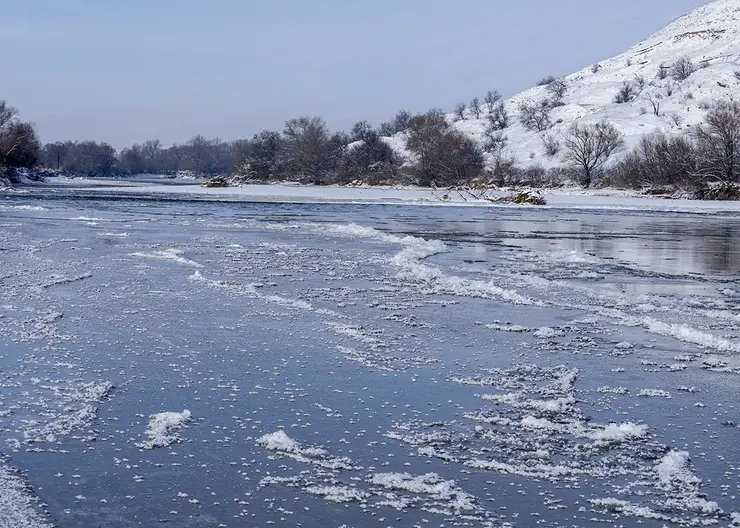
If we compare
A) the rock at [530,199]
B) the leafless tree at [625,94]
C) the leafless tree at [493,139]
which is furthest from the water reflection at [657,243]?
the leafless tree at [625,94]

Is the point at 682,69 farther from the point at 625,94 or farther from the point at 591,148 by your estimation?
the point at 591,148

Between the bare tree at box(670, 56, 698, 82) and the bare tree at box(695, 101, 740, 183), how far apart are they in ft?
169

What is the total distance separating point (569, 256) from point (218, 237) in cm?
1041

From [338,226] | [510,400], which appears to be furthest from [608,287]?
[338,226]

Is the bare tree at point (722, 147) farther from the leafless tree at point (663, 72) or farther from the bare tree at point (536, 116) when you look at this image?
the leafless tree at point (663, 72)

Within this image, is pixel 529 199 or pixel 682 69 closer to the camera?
pixel 529 199

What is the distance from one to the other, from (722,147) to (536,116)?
48714 mm

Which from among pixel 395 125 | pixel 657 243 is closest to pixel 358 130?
pixel 395 125

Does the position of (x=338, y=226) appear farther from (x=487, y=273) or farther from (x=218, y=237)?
(x=487, y=273)

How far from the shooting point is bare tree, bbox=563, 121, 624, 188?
2931 inches

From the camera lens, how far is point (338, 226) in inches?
1167

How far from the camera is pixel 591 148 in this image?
246ft

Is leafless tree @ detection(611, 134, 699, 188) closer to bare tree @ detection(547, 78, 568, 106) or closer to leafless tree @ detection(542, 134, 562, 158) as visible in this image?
leafless tree @ detection(542, 134, 562, 158)

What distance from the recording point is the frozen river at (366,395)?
5145 mm
